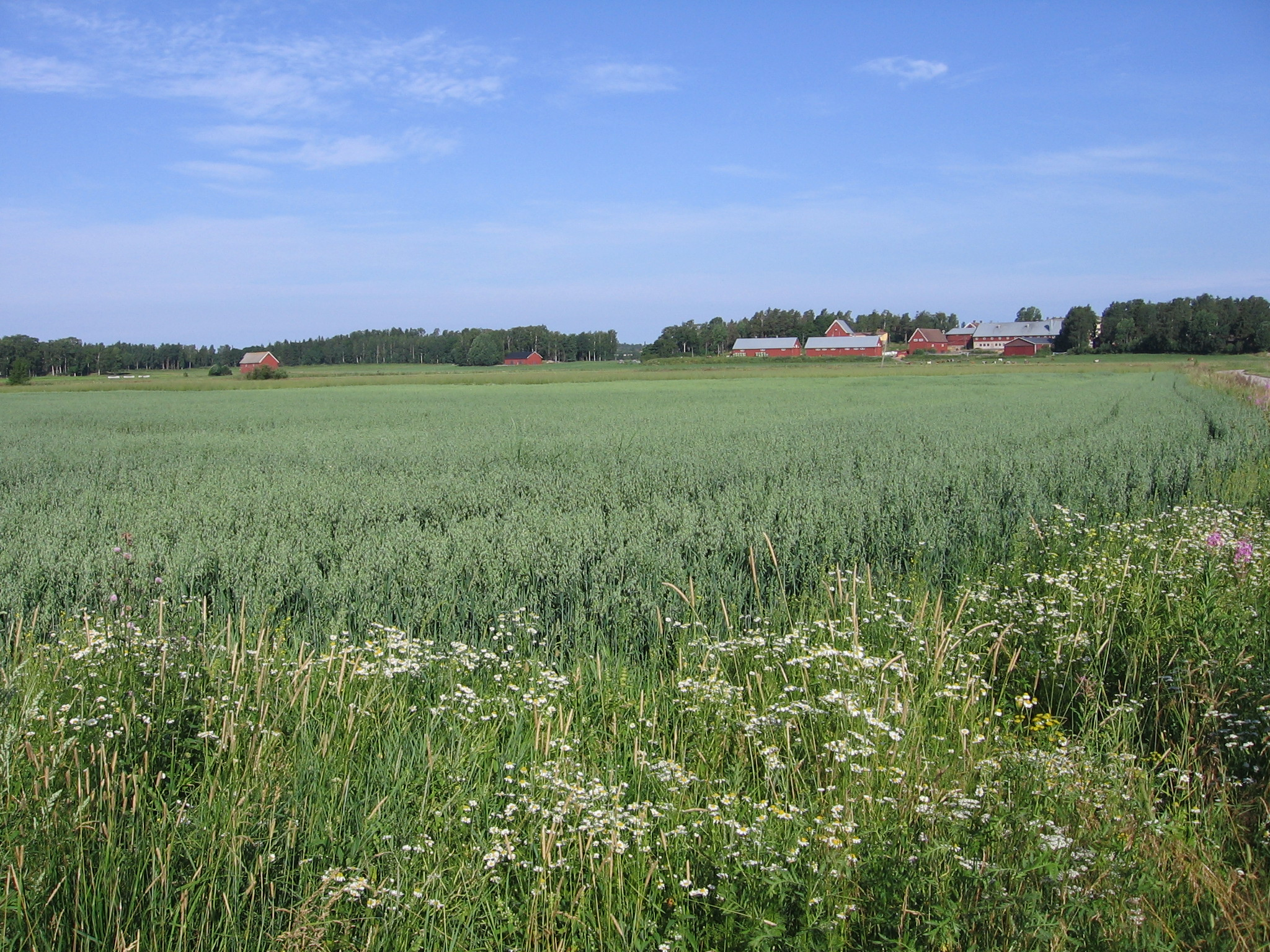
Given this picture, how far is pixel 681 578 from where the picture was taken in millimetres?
6551

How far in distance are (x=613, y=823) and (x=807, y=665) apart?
189cm

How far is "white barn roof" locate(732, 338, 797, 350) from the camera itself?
138m

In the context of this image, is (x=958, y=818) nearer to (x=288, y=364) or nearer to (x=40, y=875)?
(x=40, y=875)

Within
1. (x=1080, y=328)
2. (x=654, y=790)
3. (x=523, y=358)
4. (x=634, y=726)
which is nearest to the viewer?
(x=654, y=790)

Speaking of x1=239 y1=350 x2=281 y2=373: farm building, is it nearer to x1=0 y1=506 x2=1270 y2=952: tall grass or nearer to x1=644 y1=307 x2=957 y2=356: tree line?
x1=644 y1=307 x2=957 y2=356: tree line

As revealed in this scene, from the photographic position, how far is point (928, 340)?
506ft

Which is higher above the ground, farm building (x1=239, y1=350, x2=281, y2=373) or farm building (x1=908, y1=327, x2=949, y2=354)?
farm building (x1=908, y1=327, x2=949, y2=354)

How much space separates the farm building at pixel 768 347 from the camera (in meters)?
136

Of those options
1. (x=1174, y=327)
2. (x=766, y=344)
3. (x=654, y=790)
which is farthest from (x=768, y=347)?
(x=654, y=790)

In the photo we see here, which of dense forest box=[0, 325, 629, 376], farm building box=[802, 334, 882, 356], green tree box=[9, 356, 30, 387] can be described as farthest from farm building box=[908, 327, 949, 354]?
green tree box=[9, 356, 30, 387]

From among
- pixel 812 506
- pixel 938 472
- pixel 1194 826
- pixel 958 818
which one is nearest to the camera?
pixel 958 818

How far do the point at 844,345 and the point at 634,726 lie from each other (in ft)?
474

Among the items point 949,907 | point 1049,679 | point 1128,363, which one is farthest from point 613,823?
point 1128,363

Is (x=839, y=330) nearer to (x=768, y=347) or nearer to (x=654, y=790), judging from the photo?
(x=768, y=347)
